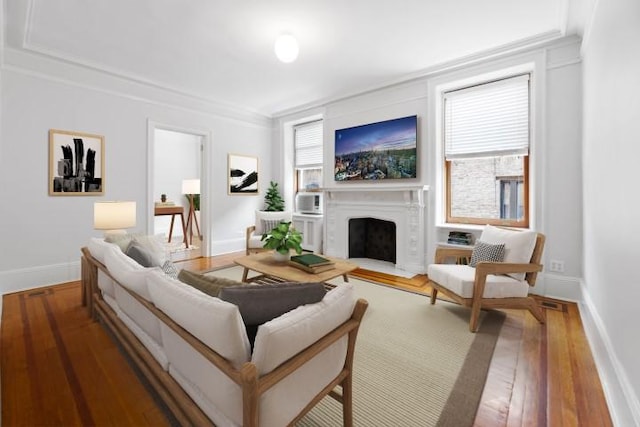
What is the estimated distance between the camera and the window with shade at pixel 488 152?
11.6 feet

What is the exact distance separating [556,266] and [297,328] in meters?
3.48

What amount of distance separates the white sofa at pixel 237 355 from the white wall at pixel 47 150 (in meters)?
3.07

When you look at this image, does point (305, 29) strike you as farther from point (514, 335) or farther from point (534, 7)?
point (514, 335)

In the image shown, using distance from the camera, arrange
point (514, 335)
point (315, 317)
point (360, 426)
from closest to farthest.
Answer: point (315, 317) < point (360, 426) < point (514, 335)

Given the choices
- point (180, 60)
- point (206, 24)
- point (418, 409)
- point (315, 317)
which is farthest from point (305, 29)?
point (418, 409)

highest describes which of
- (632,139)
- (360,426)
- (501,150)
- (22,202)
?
(501,150)

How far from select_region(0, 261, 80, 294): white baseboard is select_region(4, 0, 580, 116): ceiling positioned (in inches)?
103

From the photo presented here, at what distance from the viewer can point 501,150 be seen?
3.60 metres

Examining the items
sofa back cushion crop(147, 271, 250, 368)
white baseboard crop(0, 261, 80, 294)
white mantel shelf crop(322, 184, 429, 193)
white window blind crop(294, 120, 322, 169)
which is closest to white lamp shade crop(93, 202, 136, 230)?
white baseboard crop(0, 261, 80, 294)

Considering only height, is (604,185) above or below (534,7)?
below

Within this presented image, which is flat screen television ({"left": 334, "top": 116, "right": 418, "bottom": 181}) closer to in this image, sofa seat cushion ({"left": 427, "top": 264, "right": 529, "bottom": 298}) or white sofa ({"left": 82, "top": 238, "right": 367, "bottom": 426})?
sofa seat cushion ({"left": 427, "top": 264, "right": 529, "bottom": 298})

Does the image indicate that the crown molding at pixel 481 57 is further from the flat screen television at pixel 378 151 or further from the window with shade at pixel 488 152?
the flat screen television at pixel 378 151

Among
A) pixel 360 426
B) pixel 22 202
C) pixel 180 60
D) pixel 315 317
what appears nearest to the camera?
pixel 315 317

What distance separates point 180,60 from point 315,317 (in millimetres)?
3902
